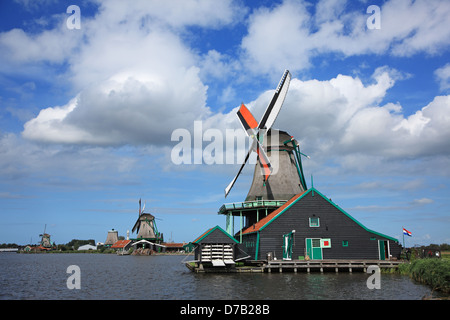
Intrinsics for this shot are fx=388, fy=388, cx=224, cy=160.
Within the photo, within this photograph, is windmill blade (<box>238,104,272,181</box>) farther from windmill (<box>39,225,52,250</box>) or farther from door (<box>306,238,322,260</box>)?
windmill (<box>39,225,52,250</box>)

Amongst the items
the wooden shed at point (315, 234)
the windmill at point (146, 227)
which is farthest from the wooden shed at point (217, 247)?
the windmill at point (146, 227)

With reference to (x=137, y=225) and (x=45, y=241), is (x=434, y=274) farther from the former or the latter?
(x=45, y=241)

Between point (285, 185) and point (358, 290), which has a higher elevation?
point (285, 185)

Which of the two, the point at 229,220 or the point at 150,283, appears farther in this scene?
the point at 229,220

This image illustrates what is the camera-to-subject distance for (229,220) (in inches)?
1491

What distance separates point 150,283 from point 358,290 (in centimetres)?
1262

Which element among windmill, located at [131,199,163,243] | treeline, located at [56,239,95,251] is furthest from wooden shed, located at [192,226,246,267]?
treeline, located at [56,239,95,251]

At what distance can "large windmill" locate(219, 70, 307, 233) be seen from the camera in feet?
124

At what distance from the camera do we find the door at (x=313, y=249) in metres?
30.8

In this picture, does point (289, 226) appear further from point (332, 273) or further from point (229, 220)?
point (229, 220)

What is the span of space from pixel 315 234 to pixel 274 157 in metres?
10.2
